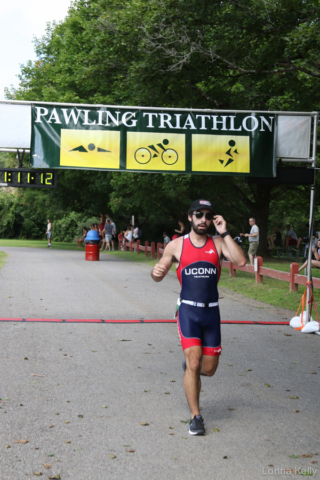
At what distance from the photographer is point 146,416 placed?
5.04m

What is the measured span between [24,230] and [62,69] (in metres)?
39.8

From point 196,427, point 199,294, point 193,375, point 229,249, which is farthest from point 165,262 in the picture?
point 196,427

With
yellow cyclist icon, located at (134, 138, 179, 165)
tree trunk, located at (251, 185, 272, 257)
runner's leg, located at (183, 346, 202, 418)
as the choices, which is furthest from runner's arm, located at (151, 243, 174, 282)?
tree trunk, located at (251, 185, 272, 257)

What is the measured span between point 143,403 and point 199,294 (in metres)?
1.31

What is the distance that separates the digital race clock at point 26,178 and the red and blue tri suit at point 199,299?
9.10 metres

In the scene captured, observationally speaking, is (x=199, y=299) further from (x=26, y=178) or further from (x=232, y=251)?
(x=26, y=178)

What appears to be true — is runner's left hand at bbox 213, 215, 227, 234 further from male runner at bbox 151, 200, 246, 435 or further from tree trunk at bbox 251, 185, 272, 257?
tree trunk at bbox 251, 185, 272, 257

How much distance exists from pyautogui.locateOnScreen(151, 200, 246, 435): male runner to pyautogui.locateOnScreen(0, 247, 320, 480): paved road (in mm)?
514

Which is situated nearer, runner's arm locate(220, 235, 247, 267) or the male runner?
the male runner

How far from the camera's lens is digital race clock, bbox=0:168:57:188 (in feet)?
43.7

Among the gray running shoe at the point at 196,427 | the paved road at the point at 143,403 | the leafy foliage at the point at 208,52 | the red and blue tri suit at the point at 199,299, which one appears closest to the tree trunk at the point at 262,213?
the leafy foliage at the point at 208,52

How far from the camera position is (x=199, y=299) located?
4863 mm

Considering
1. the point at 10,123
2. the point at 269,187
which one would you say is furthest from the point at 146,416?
the point at 269,187

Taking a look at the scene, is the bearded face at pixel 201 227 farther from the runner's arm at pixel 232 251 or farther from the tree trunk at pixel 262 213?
the tree trunk at pixel 262 213
